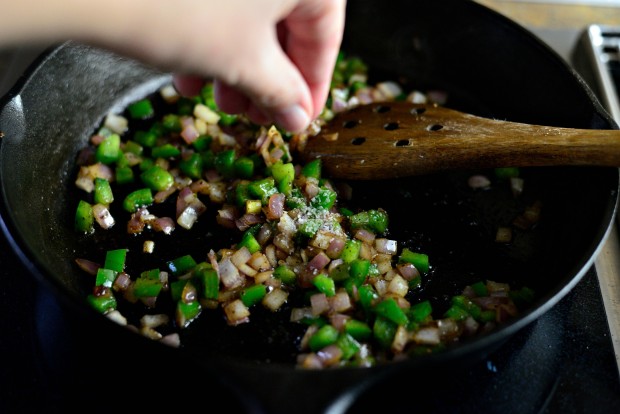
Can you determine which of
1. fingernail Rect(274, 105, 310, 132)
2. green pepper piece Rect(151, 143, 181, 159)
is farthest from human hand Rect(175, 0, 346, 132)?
green pepper piece Rect(151, 143, 181, 159)

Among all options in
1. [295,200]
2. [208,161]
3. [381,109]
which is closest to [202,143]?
[208,161]

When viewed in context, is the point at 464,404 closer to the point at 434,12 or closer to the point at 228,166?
the point at 228,166

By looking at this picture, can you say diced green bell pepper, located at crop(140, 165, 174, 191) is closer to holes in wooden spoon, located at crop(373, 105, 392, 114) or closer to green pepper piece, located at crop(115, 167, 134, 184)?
green pepper piece, located at crop(115, 167, 134, 184)

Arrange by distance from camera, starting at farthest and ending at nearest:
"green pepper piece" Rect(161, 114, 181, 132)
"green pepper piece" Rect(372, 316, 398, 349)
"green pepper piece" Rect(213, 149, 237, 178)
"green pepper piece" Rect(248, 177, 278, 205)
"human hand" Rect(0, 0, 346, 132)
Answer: "green pepper piece" Rect(161, 114, 181, 132) < "green pepper piece" Rect(213, 149, 237, 178) < "green pepper piece" Rect(248, 177, 278, 205) < "green pepper piece" Rect(372, 316, 398, 349) < "human hand" Rect(0, 0, 346, 132)

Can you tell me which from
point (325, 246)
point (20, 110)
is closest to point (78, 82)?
point (20, 110)

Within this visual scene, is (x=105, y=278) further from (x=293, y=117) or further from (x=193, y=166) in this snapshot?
(x=293, y=117)

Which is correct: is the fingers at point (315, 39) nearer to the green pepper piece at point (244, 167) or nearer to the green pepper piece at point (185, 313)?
the green pepper piece at point (244, 167)
